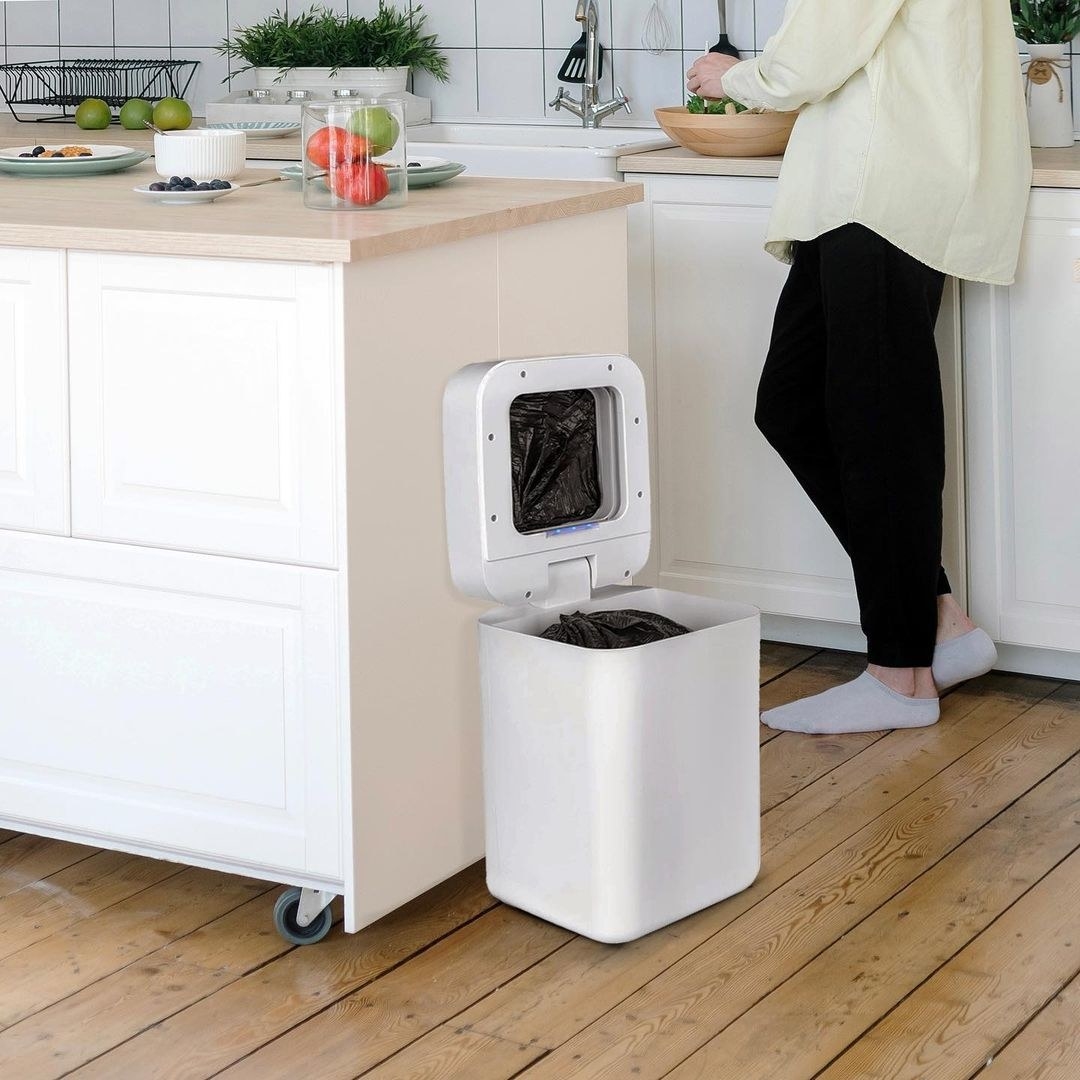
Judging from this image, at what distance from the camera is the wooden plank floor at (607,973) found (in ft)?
6.25

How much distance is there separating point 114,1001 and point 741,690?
832 millimetres

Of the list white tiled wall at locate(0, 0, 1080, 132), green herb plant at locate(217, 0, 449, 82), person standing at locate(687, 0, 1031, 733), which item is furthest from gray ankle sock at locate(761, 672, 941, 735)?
green herb plant at locate(217, 0, 449, 82)

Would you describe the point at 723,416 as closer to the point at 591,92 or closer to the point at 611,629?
the point at 591,92

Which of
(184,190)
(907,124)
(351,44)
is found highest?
(351,44)

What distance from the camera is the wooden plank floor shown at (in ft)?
6.25

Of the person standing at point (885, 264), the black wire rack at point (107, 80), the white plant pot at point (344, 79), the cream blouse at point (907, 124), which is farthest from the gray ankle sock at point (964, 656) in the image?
the black wire rack at point (107, 80)

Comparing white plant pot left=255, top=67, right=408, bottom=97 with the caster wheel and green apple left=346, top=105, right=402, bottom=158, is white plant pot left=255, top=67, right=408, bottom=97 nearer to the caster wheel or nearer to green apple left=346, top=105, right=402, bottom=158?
green apple left=346, top=105, right=402, bottom=158

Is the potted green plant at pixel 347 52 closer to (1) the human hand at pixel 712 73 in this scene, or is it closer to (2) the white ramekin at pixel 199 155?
(1) the human hand at pixel 712 73

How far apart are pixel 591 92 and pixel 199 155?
5.38 ft

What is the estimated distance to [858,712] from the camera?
9.62ft

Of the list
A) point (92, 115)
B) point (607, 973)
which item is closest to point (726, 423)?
point (607, 973)

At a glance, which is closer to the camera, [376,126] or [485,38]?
[376,126]

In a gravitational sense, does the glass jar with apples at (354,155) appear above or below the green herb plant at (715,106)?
below

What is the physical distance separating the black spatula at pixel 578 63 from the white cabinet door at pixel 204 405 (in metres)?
2.03
